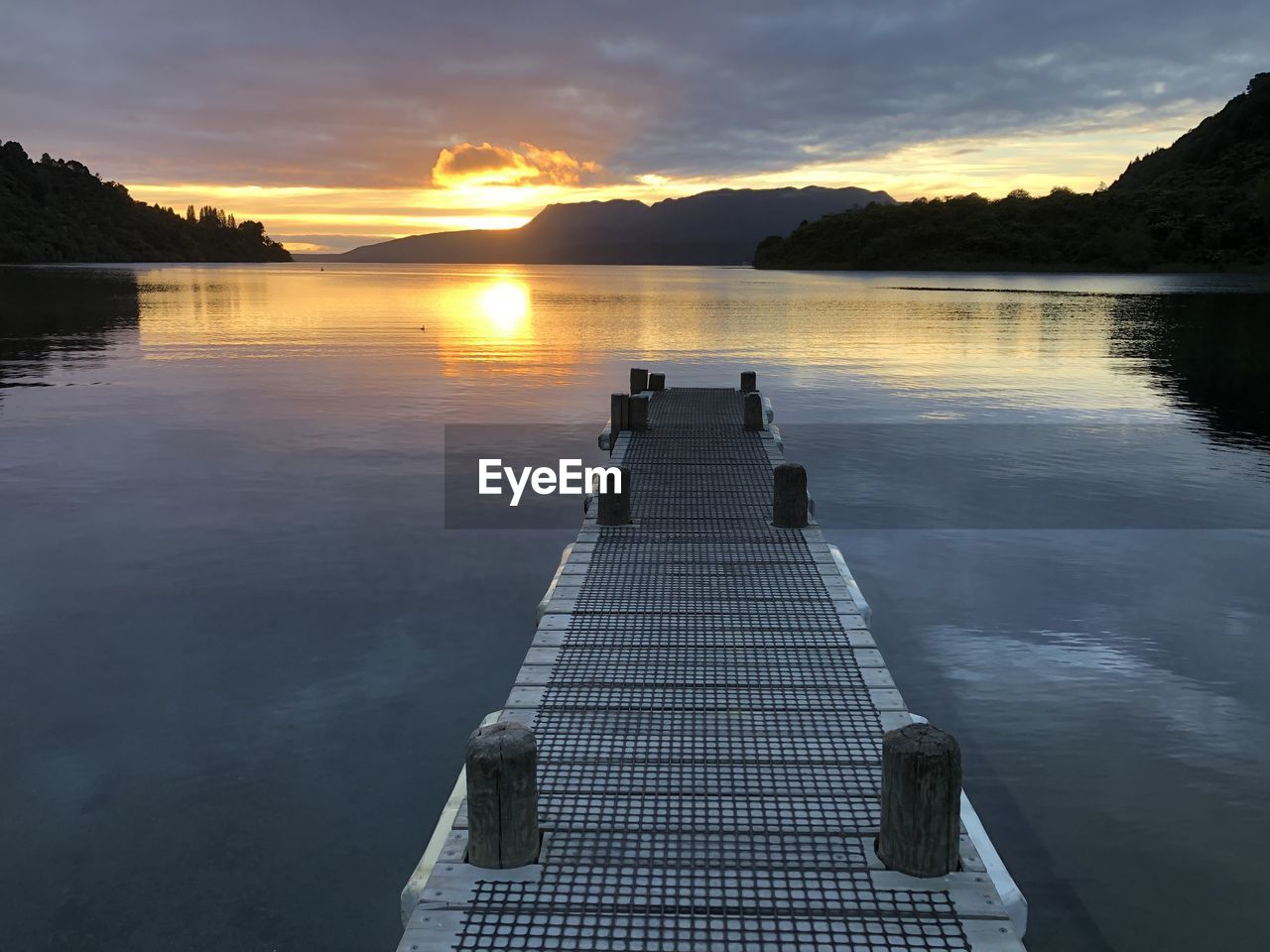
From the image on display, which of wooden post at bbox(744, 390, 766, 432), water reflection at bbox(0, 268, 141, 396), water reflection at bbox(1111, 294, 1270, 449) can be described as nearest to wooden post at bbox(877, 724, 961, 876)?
wooden post at bbox(744, 390, 766, 432)

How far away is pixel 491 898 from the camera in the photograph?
6.35m

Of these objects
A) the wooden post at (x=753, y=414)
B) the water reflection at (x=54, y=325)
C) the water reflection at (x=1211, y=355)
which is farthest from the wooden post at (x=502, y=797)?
the water reflection at (x=54, y=325)

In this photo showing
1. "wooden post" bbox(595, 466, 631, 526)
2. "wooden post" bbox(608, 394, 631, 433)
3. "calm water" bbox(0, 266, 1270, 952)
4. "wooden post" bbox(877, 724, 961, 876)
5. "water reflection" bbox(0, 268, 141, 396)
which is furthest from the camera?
"water reflection" bbox(0, 268, 141, 396)

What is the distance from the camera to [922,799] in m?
6.38

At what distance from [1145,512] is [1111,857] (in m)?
14.8

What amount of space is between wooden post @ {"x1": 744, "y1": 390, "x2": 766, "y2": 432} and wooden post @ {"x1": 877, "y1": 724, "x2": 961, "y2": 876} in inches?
695

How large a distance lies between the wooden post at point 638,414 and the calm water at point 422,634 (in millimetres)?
4762

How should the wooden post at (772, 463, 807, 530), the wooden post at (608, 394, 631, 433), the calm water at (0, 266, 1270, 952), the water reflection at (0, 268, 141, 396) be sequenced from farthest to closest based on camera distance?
the water reflection at (0, 268, 141, 396) → the wooden post at (608, 394, 631, 433) → the wooden post at (772, 463, 807, 530) → the calm water at (0, 266, 1270, 952)

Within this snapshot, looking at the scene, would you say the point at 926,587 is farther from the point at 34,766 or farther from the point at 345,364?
the point at 345,364

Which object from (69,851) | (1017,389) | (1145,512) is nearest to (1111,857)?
(69,851)

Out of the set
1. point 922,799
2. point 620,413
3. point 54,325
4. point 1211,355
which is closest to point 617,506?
point 620,413

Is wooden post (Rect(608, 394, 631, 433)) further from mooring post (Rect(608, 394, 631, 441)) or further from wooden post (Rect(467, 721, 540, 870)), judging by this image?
wooden post (Rect(467, 721, 540, 870))

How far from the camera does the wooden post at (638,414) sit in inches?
943

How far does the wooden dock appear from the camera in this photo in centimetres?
614
